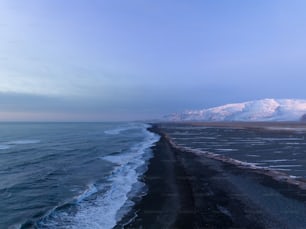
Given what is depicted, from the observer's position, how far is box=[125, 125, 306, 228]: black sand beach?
10203 mm

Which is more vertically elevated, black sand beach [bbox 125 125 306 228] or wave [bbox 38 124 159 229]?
black sand beach [bbox 125 125 306 228]

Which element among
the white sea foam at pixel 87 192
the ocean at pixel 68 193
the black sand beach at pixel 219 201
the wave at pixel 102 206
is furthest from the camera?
the white sea foam at pixel 87 192

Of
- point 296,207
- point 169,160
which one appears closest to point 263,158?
point 169,160

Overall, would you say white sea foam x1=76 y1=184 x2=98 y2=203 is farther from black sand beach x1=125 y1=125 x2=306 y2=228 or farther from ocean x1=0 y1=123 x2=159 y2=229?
black sand beach x1=125 y1=125 x2=306 y2=228

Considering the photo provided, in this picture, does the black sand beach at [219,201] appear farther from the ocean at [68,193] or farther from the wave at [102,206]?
the ocean at [68,193]

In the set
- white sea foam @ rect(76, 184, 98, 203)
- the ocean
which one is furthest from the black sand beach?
white sea foam @ rect(76, 184, 98, 203)

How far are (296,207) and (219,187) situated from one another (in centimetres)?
415

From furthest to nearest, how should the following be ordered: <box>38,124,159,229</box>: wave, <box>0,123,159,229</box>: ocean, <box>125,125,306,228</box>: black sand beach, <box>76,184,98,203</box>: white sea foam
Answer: <box>76,184,98,203</box>: white sea foam, <box>0,123,159,229</box>: ocean, <box>38,124,159,229</box>: wave, <box>125,125,306,228</box>: black sand beach

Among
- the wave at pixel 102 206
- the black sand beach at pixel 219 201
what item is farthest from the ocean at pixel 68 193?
the black sand beach at pixel 219 201

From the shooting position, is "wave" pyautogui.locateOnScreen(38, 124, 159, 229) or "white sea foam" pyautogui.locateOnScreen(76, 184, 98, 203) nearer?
"wave" pyautogui.locateOnScreen(38, 124, 159, 229)

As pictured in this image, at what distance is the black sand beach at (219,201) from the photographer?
1020cm

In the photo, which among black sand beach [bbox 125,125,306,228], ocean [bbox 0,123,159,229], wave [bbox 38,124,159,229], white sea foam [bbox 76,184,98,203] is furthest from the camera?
white sea foam [bbox 76,184,98,203]

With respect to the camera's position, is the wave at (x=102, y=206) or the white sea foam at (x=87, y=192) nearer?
the wave at (x=102, y=206)

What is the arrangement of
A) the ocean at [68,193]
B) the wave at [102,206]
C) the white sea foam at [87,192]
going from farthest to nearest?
the white sea foam at [87,192] < the ocean at [68,193] < the wave at [102,206]
